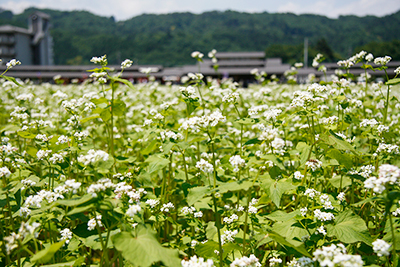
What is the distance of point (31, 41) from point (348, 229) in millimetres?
105056

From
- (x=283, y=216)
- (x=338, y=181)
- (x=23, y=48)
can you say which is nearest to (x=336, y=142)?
(x=283, y=216)

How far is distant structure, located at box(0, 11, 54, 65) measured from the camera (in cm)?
7893

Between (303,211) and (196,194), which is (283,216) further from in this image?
(196,194)

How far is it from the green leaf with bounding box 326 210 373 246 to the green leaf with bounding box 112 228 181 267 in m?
1.14

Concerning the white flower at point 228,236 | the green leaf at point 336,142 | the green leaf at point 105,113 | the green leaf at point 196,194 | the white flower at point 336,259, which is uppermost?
the green leaf at point 105,113

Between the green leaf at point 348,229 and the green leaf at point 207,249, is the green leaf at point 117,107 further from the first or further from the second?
the green leaf at point 348,229

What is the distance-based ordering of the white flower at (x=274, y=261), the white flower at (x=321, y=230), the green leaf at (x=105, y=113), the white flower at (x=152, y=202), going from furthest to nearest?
the green leaf at (x=105, y=113)
the white flower at (x=152, y=202)
the white flower at (x=274, y=261)
the white flower at (x=321, y=230)

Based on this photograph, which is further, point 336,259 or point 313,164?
point 313,164

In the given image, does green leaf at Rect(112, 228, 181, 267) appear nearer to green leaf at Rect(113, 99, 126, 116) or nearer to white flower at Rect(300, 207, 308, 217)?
white flower at Rect(300, 207, 308, 217)

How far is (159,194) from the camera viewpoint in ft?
9.45

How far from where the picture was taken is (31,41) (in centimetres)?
8688

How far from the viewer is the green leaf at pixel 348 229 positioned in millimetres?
1891

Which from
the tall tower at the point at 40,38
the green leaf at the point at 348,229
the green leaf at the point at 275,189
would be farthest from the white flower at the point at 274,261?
the tall tower at the point at 40,38

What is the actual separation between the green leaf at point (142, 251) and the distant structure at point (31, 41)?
95525 mm
